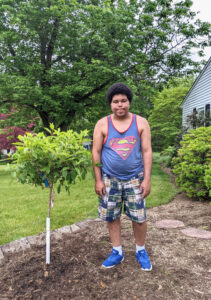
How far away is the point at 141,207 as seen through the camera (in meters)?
2.35

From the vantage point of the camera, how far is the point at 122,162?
230cm

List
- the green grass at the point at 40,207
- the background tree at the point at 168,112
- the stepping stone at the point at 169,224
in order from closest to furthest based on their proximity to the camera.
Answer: the stepping stone at the point at 169,224 → the green grass at the point at 40,207 → the background tree at the point at 168,112

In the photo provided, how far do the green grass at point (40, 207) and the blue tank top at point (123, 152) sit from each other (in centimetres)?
121

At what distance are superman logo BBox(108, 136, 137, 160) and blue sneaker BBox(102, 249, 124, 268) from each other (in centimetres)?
102

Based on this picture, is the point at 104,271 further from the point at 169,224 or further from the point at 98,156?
the point at 169,224

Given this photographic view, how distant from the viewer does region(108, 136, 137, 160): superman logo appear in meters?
2.30

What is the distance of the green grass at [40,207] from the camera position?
3850 millimetres

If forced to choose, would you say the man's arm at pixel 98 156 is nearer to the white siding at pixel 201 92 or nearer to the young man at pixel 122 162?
the young man at pixel 122 162

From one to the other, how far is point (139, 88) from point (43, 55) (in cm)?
461

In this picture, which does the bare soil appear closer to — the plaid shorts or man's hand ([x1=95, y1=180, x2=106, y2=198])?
the plaid shorts

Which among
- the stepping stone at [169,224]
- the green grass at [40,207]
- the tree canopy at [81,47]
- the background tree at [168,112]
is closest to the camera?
the stepping stone at [169,224]

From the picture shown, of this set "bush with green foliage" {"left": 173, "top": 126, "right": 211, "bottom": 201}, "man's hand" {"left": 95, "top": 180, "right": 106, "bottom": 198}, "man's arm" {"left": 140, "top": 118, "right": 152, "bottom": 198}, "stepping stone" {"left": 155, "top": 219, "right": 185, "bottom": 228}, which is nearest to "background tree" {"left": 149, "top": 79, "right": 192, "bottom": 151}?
"bush with green foliage" {"left": 173, "top": 126, "right": 211, "bottom": 201}

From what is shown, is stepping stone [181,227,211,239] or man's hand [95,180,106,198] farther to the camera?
stepping stone [181,227,211,239]

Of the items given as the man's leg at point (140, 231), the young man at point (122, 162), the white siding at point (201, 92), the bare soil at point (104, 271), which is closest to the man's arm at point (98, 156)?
the young man at point (122, 162)
